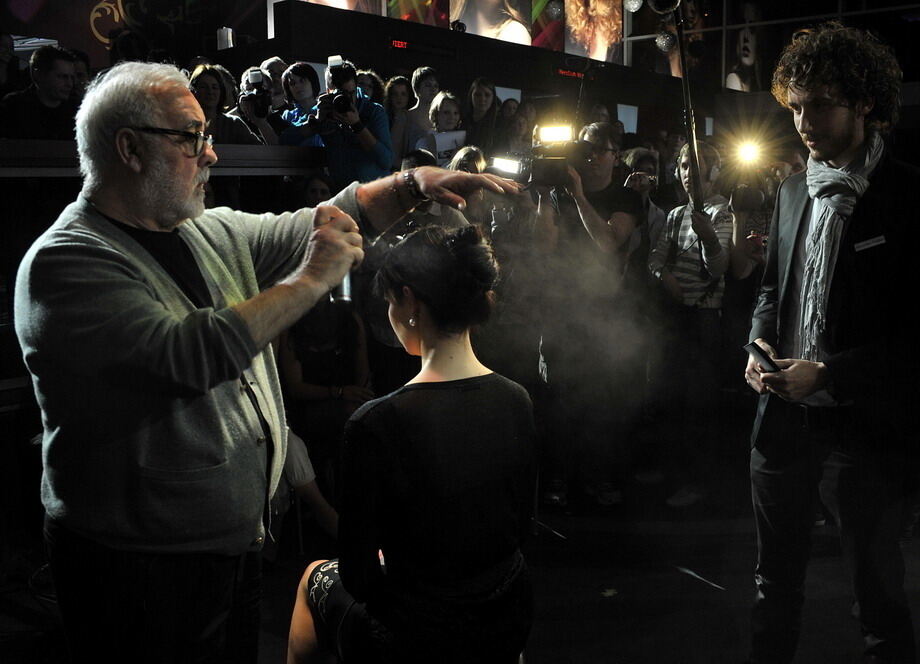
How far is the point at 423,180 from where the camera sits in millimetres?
2043

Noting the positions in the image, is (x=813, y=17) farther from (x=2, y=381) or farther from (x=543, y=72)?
A: (x=2, y=381)

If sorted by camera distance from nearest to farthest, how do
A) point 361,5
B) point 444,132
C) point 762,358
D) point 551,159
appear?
point 762,358
point 551,159
point 444,132
point 361,5

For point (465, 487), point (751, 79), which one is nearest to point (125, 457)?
point (465, 487)

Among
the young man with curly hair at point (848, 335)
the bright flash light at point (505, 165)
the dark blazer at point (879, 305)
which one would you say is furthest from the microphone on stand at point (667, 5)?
the dark blazer at point (879, 305)

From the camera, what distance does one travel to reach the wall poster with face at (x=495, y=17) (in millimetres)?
13023

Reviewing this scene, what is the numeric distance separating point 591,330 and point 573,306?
173 millimetres

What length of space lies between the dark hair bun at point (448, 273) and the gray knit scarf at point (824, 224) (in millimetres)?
877

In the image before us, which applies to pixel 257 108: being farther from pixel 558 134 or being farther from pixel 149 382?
pixel 149 382

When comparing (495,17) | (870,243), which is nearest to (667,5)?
(870,243)

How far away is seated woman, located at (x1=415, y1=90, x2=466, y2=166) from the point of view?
225 inches

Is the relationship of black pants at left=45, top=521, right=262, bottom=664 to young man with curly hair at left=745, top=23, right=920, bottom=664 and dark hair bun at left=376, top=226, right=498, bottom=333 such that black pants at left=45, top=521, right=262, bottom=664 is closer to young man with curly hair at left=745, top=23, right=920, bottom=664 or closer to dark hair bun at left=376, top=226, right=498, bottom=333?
dark hair bun at left=376, top=226, right=498, bottom=333

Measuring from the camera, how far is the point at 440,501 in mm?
1848

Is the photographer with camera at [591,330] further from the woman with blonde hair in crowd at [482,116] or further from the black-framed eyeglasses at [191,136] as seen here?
the black-framed eyeglasses at [191,136]

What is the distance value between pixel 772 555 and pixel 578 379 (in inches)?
80.6
